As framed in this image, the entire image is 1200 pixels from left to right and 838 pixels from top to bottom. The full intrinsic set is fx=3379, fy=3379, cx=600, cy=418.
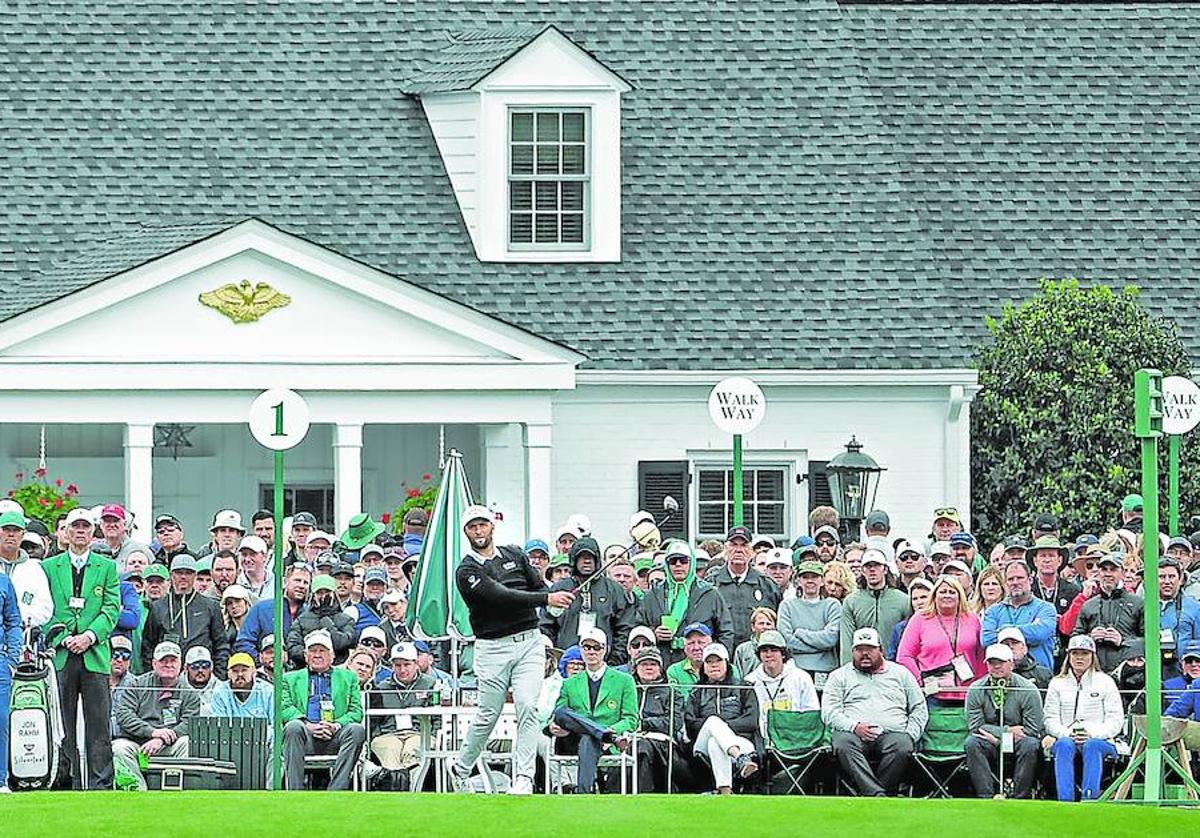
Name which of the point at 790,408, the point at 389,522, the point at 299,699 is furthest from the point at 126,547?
the point at 790,408

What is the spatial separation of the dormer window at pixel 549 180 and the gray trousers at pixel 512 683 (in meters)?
12.5

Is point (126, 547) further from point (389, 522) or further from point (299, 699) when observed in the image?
point (389, 522)

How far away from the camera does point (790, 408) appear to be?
31094mm

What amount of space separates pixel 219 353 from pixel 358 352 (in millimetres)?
1214

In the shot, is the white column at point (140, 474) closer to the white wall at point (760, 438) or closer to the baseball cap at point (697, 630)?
the white wall at point (760, 438)

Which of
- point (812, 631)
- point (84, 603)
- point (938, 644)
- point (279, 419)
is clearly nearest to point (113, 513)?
point (279, 419)

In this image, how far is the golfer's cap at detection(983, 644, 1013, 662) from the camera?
20828mm

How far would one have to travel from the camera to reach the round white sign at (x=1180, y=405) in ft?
83.0

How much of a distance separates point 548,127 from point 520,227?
3.23 feet

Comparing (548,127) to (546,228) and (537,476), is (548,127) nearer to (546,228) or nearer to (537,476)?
(546,228)

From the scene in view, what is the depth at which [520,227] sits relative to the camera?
31.9 metres

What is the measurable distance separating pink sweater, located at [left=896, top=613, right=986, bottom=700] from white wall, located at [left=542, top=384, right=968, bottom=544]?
31.0 feet

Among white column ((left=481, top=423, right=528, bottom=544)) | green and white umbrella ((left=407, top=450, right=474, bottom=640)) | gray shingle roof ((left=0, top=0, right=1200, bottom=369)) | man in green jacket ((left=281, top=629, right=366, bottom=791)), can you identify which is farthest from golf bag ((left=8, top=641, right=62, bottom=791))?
gray shingle roof ((left=0, top=0, right=1200, bottom=369))

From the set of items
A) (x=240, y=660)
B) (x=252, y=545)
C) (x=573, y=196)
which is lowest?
(x=240, y=660)
